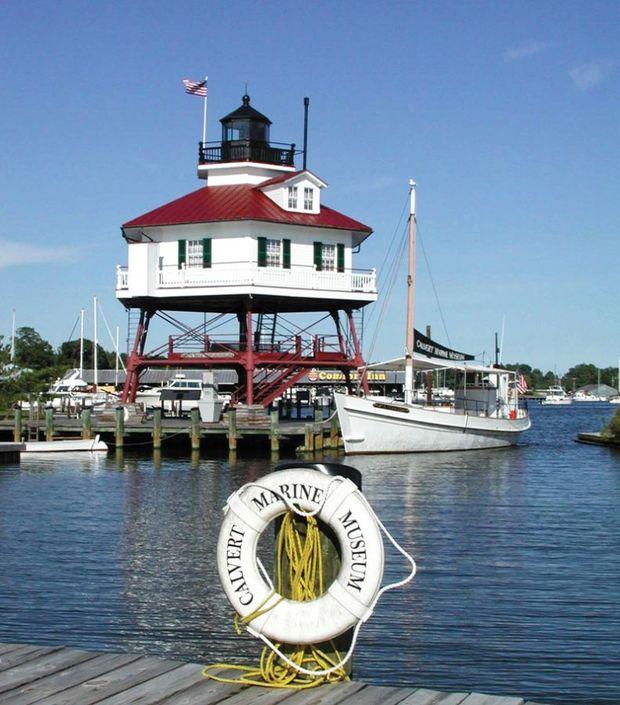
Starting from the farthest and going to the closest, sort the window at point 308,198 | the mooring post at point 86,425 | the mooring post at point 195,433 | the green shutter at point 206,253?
the window at point 308,198 < the green shutter at point 206,253 < the mooring post at point 86,425 < the mooring post at point 195,433

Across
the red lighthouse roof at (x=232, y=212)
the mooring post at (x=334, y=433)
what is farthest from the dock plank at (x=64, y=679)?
the red lighthouse roof at (x=232, y=212)

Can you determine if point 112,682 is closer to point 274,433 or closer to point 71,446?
point 274,433

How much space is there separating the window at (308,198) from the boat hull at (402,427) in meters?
9.81

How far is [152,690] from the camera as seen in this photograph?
7.67 meters

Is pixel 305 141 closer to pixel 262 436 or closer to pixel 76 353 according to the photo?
pixel 262 436

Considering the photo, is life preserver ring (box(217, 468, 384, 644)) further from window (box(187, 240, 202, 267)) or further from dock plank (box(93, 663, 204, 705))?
window (box(187, 240, 202, 267))

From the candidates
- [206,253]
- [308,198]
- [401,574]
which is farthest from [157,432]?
[401,574]

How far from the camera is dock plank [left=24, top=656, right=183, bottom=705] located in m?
7.50

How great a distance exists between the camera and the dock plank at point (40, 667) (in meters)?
7.92

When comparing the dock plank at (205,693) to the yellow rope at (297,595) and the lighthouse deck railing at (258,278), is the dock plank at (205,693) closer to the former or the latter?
the yellow rope at (297,595)

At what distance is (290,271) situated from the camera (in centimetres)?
4416

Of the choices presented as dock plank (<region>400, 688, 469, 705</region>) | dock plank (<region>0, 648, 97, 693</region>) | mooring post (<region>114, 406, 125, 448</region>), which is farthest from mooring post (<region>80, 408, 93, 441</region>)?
dock plank (<region>400, 688, 469, 705</region>)

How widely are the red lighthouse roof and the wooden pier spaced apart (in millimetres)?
7983

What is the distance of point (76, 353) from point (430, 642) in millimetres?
128876
